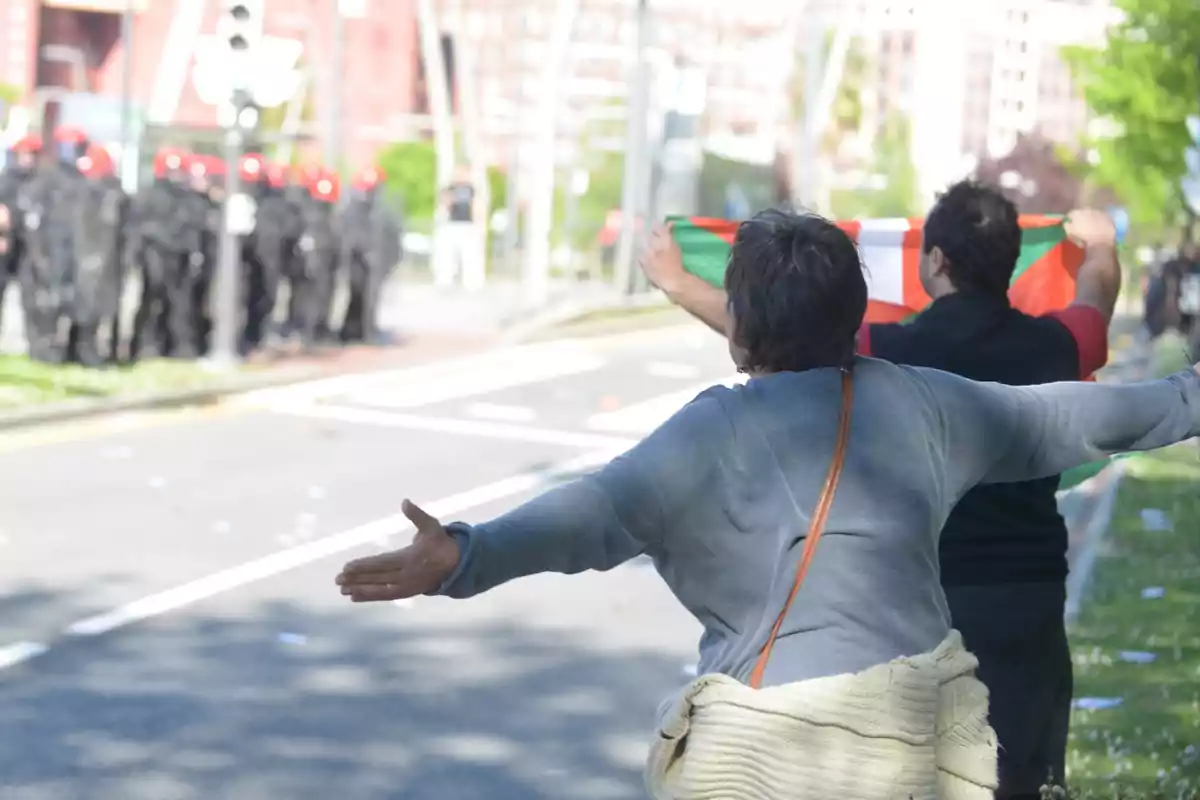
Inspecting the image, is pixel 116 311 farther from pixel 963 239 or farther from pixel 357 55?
pixel 357 55

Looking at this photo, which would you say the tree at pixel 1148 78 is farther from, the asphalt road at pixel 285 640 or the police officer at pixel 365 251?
the asphalt road at pixel 285 640

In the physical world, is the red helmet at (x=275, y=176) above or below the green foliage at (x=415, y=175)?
above

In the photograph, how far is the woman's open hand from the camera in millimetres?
3217

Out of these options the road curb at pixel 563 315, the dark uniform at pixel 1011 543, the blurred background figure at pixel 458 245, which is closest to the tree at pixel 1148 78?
the road curb at pixel 563 315

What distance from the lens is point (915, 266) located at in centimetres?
615

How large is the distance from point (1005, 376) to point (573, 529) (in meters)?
1.86

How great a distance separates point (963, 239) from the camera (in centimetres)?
490

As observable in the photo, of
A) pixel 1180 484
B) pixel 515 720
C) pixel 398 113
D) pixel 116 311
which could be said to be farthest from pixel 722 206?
pixel 398 113

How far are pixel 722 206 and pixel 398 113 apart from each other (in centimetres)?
5754

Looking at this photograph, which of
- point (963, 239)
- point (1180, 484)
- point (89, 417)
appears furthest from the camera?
point (89, 417)

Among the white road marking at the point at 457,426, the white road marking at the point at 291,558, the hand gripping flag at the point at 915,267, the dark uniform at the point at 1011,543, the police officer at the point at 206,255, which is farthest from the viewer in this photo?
the police officer at the point at 206,255

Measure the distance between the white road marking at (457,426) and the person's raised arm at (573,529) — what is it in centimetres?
1402

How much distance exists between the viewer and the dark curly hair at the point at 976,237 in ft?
16.0

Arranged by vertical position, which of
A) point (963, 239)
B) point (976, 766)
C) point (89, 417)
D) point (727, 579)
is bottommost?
point (89, 417)
